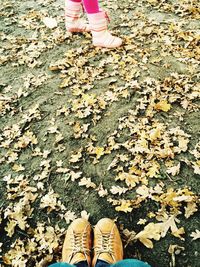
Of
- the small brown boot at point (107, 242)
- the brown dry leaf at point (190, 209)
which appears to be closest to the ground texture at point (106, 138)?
the brown dry leaf at point (190, 209)

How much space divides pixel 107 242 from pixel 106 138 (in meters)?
1.33

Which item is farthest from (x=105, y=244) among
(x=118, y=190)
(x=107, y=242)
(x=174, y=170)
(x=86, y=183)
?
(x=174, y=170)

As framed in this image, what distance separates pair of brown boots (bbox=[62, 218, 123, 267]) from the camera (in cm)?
252

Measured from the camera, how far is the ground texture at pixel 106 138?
9.03ft

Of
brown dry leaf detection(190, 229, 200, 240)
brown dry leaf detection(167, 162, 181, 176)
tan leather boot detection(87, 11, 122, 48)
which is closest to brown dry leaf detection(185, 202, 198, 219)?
brown dry leaf detection(190, 229, 200, 240)

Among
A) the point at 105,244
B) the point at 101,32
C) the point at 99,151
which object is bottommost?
the point at 105,244

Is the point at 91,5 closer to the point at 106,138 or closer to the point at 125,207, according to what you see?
the point at 106,138

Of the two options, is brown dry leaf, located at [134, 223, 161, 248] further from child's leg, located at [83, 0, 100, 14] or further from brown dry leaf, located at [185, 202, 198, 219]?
child's leg, located at [83, 0, 100, 14]

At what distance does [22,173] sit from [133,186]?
1.33 m

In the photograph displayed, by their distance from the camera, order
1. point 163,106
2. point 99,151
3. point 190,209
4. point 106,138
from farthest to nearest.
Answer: point 163,106
point 106,138
point 99,151
point 190,209

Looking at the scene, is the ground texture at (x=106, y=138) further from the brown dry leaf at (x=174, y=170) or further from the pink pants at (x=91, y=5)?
the pink pants at (x=91, y=5)

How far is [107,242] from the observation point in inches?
102

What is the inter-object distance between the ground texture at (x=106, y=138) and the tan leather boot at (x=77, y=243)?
0.15 m

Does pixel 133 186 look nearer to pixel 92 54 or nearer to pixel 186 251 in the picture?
pixel 186 251
